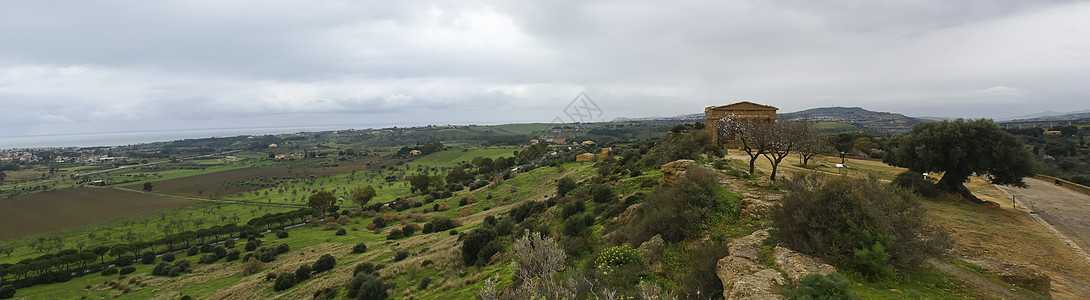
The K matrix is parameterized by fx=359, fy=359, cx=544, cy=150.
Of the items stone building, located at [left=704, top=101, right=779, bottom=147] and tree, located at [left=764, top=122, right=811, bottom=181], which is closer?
tree, located at [left=764, top=122, right=811, bottom=181]

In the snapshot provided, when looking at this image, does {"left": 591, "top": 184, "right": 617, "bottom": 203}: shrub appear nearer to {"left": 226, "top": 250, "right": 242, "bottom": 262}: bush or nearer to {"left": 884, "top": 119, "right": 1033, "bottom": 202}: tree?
{"left": 884, "top": 119, "right": 1033, "bottom": 202}: tree

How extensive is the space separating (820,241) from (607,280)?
4.25 metres

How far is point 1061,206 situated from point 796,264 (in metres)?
17.3

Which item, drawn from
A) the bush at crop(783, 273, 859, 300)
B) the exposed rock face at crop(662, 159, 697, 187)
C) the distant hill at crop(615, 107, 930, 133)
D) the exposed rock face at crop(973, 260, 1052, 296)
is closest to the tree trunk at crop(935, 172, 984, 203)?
the exposed rock face at crop(973, 260, 1052, 296)

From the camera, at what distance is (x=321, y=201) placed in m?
51.4

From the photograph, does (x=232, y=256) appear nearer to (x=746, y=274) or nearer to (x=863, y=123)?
(x=746, y=274)

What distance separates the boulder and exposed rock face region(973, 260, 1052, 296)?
4675 mm

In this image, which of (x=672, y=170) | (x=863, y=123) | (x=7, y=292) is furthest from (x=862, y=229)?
(x=863, y=123)

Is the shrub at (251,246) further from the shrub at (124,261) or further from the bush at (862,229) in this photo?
the bush at (862,229)

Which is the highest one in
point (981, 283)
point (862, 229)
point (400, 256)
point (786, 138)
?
point (786, 138)

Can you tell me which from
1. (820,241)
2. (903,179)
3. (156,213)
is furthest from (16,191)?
(903,179)

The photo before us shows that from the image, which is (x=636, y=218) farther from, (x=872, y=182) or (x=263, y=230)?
(x=263, y=230)

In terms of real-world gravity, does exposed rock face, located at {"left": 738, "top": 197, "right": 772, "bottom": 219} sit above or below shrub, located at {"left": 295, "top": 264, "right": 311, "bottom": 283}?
above

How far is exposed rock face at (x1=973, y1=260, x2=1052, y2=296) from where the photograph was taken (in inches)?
256
